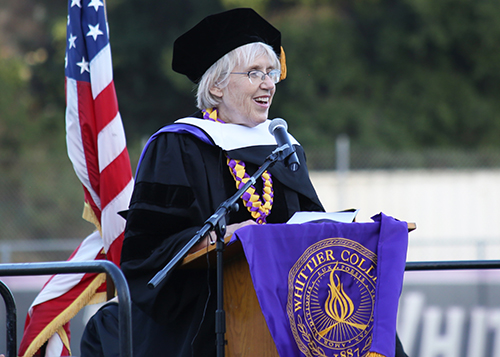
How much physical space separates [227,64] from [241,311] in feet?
4.08

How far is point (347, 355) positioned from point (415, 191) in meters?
8.75

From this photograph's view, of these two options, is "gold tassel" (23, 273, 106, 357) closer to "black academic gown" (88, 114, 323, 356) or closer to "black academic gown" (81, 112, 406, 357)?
"black academic gown" (81, 112, 406, 357)

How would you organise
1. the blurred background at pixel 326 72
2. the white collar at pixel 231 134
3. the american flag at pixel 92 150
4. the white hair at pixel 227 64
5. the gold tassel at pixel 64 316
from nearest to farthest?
the white collar at pixel 231 134 < the white hair at pixel 227 64 < the gold tassel at pixel 64 316 < the american flag at pixel 92 150 < the blurred background at pixel 326 72

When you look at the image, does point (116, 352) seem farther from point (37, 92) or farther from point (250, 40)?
point (37, 92)

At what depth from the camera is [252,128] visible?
10.2 feet

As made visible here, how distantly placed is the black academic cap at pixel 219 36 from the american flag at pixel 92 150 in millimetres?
698

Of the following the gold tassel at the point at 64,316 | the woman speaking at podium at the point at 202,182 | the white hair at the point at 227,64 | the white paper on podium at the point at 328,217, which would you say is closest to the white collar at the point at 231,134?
the woman speaking at podium at the point at 202,182

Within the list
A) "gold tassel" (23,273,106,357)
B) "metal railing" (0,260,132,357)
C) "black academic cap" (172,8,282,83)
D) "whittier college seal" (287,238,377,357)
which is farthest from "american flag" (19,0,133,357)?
"whittier college seal" (287,238,377,357)

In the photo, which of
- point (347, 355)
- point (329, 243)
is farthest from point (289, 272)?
point (347, 355)

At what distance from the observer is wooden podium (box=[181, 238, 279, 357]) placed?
2234 mm

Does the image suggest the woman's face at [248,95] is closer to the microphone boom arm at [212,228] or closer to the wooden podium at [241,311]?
the microphone boom arm at [212,228]

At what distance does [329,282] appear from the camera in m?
2.18

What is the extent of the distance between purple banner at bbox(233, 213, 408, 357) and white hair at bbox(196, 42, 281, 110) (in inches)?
42.0

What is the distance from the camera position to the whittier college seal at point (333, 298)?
7.05 feet
